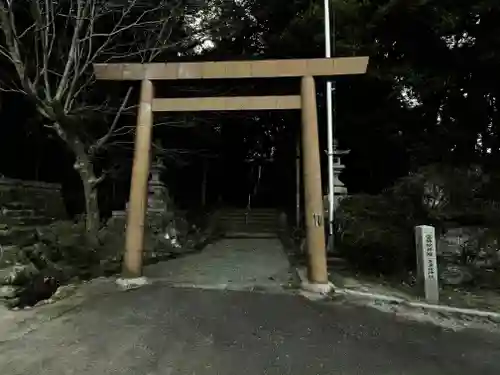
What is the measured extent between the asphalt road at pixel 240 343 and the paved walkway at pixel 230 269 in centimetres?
133

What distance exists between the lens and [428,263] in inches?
240

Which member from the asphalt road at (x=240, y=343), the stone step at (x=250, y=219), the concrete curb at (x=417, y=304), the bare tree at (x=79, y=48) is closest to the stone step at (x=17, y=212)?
the bare tree at (x=79, y=48)

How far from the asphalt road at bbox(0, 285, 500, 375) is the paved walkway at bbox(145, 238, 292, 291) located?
1.33 meters

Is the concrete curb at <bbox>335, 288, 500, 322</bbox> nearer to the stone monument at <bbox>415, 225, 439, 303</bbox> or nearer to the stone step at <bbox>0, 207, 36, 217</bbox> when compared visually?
the stone monument at <bbox>415, 225, 439, 303</bbox>

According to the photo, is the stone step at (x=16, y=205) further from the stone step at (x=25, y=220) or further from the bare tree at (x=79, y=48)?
the bare tree at (x=79, y=48)

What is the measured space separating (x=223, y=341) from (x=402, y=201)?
515cm

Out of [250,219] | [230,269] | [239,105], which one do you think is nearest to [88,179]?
[230,269]

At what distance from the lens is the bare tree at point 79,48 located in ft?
31.0

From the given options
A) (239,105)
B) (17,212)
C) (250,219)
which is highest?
(239,105)

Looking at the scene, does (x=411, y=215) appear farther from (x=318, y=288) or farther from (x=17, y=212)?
(x=17, y=212)

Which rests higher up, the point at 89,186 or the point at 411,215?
the point at 89,186

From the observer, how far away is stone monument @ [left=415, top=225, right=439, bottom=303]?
6.02 meters

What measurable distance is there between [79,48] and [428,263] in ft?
27.8

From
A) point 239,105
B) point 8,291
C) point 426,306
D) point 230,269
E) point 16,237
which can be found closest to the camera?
point 8,291
